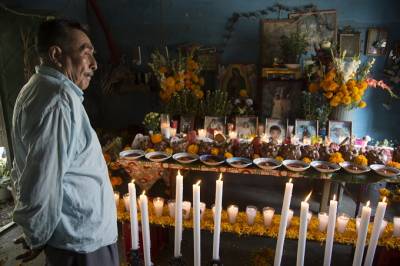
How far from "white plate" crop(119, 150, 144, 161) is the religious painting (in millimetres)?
2686

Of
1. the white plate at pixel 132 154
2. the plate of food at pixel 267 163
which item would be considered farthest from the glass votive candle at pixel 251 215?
the white plate at pixel 132 154

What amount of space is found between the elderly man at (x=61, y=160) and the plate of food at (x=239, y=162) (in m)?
1.29

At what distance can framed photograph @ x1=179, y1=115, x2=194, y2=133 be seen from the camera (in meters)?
4.46

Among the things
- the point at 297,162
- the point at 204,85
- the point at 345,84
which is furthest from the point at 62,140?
the point at 204,85

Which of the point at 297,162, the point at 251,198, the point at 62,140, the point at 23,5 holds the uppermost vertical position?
the point at 23,5

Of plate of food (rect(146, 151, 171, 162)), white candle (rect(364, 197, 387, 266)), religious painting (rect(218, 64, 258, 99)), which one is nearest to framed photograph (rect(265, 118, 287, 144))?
religious painting (rect(218, 64, 258, 99))

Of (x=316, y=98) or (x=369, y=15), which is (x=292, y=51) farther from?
(x=369, y=15)

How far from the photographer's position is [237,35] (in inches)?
206

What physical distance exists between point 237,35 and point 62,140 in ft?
14.5

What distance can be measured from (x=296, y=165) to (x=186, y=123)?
6.90ft

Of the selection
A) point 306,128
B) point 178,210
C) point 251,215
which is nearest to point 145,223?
→ point 178,210

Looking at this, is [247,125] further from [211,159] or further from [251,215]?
[251,215]

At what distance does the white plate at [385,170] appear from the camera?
2.54m

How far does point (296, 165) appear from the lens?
2.72 m
